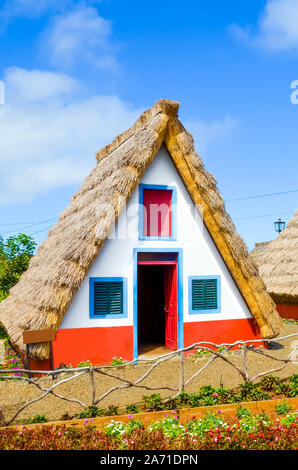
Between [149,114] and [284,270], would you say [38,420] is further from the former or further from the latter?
[284,270]

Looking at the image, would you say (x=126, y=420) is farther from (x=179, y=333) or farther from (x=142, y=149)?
(x=142, y=149)

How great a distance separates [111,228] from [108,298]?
1709 millimetres

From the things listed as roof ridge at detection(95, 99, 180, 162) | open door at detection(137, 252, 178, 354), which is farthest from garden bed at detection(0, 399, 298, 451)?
roof ridge at detection(95, 99, 180, 162)

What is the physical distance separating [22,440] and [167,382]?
3.91 meters

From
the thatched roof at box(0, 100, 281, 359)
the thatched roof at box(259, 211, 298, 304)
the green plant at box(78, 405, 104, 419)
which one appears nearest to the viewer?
the green plant at box(78, 405, 104, 419)

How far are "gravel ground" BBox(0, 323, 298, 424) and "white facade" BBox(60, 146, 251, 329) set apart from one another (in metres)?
1.18

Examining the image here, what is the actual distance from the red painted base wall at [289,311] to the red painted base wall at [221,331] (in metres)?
6.52

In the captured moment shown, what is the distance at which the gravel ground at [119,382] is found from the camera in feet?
23.8

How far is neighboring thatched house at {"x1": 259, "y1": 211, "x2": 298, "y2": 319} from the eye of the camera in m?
17.3

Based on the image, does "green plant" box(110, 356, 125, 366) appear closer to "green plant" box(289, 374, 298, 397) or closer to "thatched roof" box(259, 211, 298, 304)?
"green plant" box(289, 374, 298, 397)

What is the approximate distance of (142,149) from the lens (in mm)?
10562

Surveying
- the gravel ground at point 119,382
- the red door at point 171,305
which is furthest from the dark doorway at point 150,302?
the gravel ground at point 119,382

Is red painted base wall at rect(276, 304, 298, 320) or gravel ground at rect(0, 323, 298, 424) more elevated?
red painted base wall at rect(276, 304, 298, 320)
